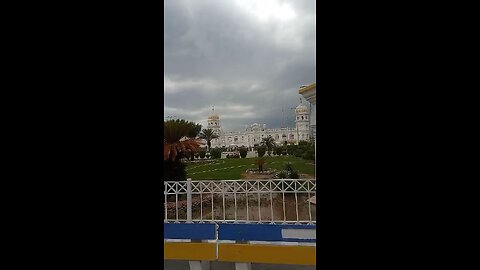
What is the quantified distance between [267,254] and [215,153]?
750 centimetres

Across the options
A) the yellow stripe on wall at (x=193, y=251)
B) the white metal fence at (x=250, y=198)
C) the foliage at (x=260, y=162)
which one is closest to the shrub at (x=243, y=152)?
the foliage at (x=260, y=162)

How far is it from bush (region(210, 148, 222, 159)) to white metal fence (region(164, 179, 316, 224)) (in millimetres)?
6150

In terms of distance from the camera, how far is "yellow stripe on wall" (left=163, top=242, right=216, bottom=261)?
2621 mm

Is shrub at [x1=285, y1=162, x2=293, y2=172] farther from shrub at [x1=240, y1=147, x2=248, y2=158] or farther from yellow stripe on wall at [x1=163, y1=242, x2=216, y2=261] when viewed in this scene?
yellow stripe on wall at [x1=163, y1=242, x2=216, y2=261]

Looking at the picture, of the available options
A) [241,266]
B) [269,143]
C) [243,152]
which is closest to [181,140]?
[243,152]

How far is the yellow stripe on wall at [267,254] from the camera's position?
2.41 metres

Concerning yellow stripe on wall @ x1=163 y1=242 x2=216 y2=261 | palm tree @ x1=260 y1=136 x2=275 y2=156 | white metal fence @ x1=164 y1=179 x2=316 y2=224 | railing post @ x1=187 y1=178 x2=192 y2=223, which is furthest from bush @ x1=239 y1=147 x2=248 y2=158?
yellow stripe on wall @ x1=163 y1=242 x2=216 y2=261

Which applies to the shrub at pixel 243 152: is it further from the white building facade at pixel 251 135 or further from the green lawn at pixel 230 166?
the green lawn at pixel 230 166

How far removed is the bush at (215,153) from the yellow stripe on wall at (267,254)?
22.3 ft

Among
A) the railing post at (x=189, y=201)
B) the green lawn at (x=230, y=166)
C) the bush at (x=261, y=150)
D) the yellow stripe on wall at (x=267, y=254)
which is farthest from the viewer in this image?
the bush at (x=261, y=150)

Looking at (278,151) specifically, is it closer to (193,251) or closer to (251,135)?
(251,135)
